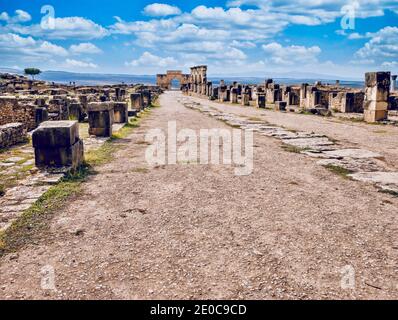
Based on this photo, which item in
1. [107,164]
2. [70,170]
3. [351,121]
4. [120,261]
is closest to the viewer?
[120,261]

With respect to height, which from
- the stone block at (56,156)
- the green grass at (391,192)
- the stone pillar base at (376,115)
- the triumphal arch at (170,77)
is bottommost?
the green grass at (391,192)

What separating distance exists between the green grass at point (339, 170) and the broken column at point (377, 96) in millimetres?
10996

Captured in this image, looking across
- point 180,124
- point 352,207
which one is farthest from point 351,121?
point 352,207

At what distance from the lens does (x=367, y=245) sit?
14.0 ft

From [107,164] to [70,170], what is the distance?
118 centimetres

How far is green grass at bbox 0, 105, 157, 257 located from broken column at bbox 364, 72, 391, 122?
13763 mm

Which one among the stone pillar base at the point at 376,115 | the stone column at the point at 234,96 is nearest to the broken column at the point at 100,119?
the stone pillar base at the point at 376,115

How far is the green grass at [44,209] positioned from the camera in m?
4.37

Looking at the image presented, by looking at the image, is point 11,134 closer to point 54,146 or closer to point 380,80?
point 54,146

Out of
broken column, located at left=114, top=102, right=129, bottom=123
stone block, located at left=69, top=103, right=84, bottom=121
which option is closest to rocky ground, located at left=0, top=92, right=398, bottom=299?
broken column, located at left=114, top=102, right=129, bottom=123

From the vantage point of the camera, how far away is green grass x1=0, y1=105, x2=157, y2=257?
4.37 metres

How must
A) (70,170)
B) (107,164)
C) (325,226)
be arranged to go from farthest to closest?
(107,164)
(70,170)
(325,226)

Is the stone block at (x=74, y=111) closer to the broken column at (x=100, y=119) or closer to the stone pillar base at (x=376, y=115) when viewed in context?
the broken column at (x=100, y=119)
